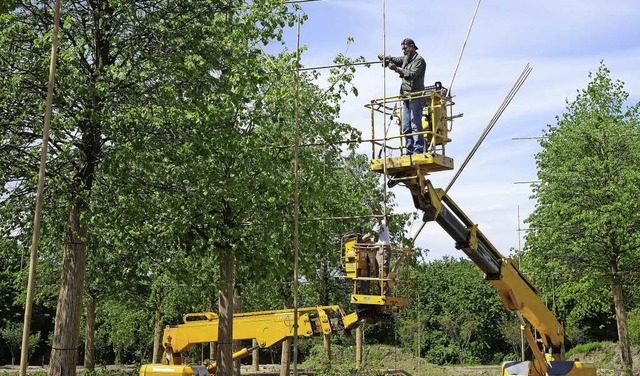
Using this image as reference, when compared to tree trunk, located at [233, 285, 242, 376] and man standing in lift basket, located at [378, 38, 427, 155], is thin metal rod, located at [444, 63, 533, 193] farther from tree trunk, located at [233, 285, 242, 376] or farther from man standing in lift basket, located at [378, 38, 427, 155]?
tree trunk, located at [233, 285, 242, 376]

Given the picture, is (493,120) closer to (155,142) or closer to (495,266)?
(495,266)

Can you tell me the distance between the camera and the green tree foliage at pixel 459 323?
2003 inches

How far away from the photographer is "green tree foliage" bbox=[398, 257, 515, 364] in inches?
2003

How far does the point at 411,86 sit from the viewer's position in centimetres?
1249

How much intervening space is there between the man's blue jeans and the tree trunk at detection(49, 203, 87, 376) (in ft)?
18.1

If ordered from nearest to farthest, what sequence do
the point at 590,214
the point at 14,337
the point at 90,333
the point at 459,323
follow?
the point at 590,214 → the point at 90,333 → the point at 14,337 → the point at 459,323

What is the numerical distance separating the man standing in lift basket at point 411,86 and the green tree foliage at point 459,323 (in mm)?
37761

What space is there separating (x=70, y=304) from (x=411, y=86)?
682 centimetres

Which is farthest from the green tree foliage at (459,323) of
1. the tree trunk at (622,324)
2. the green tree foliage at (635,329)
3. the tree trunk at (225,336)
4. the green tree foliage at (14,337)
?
the tree trunk at (225,336)

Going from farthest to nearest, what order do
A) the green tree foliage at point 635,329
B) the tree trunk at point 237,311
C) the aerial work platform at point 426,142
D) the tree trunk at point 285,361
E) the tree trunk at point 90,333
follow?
1. the green tree foliage at point 635,329
2. the tree trunk at point 90,333
3. the tree trunk at point 285,361
4. the tree trunk at point 237,311
5. the aerial work platform at point 426,142

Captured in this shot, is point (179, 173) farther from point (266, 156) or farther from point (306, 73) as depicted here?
point (306, 73)

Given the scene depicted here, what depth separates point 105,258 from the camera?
1734 centimetres

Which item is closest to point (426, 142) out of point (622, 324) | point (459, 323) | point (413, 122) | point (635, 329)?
point (413, 122)

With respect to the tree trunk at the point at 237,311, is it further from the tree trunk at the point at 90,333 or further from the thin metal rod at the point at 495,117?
the thin metal rod at the point at 495,117
